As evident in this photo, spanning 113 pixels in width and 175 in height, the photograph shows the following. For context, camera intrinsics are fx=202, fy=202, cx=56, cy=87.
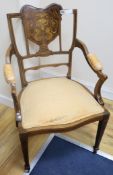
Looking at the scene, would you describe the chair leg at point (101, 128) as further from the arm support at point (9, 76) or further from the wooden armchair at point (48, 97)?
the arm support at point (9, 76)

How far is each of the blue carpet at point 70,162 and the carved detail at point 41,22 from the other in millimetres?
762

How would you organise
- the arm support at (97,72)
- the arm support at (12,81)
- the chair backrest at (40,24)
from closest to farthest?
the arm support at (12,81) → the arm support at (97,72) → the chair backrest at (40,24)

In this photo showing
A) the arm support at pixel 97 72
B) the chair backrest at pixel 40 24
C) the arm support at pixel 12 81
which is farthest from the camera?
the chair backrest at pixel 40 24

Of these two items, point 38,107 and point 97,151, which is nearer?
point 38,107

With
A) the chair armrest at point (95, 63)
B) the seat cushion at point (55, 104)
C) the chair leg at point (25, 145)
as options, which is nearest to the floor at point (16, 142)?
the chair leg at point (25, 145)

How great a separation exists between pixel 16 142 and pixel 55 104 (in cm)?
56

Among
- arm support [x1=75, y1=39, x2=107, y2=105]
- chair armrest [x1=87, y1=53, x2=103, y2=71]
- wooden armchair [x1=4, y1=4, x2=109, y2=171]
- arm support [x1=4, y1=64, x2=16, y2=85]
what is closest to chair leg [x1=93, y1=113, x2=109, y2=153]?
wooden armchair [x1=4, y1=4, x2=109, y2=171]

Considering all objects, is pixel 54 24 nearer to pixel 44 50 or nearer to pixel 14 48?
pixel 44 50

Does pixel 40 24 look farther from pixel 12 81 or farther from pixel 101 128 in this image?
pixel 101 128

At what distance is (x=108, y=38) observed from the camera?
1.64 m

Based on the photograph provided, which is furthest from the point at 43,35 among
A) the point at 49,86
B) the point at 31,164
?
the point at 31,164

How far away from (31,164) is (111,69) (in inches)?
40.4

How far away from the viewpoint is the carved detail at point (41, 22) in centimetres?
131

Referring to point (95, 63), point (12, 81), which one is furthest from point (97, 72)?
point (12, 81)
